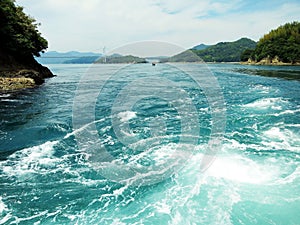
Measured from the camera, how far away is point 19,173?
6707 mm

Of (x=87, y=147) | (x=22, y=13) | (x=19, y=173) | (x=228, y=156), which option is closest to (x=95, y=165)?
(x=87, y=147)

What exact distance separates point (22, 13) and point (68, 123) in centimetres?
2634

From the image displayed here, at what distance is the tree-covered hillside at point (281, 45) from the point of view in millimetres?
84438

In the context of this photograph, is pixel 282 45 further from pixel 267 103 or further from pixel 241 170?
pixel 241 170

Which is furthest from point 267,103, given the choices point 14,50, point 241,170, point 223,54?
point 223,54

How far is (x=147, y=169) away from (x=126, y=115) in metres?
6.41

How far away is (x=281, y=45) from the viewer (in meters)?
88.9

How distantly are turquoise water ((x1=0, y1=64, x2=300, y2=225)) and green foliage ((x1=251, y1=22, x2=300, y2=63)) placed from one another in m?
87.2

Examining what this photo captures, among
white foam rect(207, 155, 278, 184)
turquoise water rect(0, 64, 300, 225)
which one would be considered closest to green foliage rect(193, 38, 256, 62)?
turquoise water rect(0, 64, 300, 225)

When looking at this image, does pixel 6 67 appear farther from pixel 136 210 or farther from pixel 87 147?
pixel 136 210

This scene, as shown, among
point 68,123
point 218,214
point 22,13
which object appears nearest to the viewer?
point 218,214

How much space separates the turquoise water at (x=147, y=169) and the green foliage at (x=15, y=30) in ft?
49.4

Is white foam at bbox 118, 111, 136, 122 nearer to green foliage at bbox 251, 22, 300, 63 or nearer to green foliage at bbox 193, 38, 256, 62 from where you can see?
green foliage at bbox 251, 22, 300, 63

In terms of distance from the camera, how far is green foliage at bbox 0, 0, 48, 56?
2331cm
